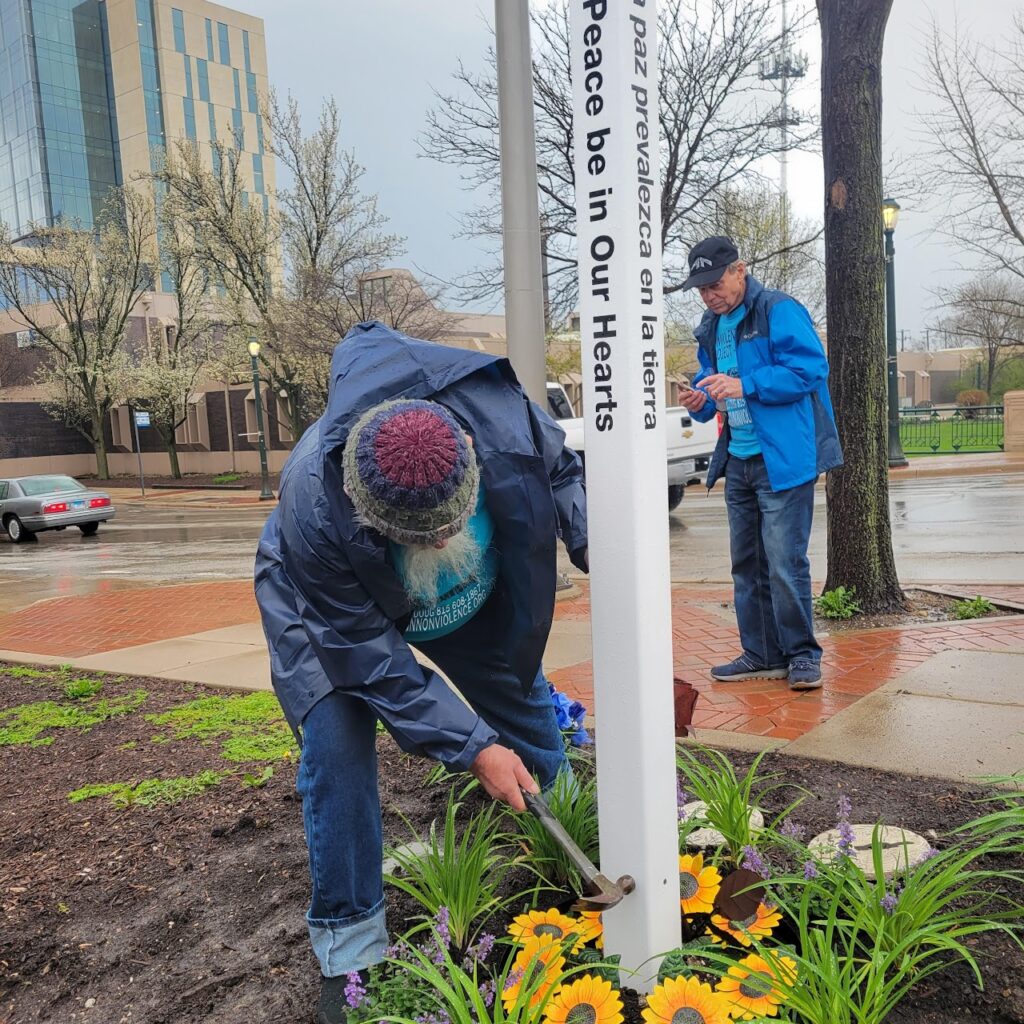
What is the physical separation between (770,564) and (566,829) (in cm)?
206

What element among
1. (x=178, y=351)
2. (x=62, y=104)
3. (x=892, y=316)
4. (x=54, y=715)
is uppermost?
(x=62, y=104)

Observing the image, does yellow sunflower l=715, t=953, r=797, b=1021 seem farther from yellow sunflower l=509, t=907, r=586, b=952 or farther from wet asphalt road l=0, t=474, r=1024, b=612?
wet asphalt road l=0, t=474, r=1024, b=612

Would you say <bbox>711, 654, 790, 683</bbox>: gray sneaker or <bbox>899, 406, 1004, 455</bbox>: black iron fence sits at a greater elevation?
<bbox>899, 406, 1004, 455</bbox>: black iron fence

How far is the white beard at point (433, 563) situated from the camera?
187 cm

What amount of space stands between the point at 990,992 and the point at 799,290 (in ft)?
109

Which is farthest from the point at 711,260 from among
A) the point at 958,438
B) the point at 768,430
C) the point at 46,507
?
the point at 958,438

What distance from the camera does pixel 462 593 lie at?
210 cm

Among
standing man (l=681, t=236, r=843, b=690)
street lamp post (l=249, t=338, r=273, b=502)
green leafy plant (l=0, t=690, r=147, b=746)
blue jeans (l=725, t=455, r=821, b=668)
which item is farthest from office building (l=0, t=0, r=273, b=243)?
blue jeans (l=725, t=455, r=821, b=668)

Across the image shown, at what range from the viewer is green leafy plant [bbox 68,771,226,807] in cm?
322

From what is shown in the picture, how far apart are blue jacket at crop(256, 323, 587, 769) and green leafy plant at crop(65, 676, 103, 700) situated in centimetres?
325

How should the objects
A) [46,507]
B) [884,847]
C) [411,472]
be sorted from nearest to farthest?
[411,472] < [884,847] < [46,507]

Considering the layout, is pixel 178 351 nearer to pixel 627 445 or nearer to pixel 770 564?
pixel 770 564

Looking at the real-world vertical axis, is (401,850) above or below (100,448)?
below

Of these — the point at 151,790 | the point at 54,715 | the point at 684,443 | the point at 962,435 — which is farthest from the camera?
the point at 962,435
